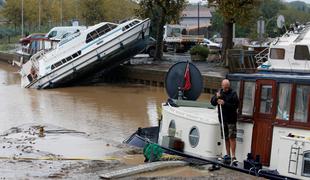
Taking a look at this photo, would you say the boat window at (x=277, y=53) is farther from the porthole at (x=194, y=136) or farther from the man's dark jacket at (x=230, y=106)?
the man's dark jacket at (x=230, y=106)

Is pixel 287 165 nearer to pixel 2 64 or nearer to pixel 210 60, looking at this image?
pixel 210 60

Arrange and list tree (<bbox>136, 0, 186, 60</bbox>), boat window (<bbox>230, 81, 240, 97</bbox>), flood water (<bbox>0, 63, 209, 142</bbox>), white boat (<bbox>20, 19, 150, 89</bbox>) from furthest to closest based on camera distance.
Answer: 1. tree (<bbox>136, 0, 186, 60</bbox>)
2. white boat (<bbox>20, 19, 150, 89</bbox>)
3. flood water (<bbox>0, 63, 209, 142</bbox>)
4. boat window (<bbox>230, 81, 240, 97</bbox>)

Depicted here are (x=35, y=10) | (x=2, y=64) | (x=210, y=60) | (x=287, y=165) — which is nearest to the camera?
(x=287, y=165)

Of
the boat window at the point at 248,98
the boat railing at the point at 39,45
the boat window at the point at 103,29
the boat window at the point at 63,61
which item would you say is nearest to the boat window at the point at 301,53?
the boat window at the point at 248,98

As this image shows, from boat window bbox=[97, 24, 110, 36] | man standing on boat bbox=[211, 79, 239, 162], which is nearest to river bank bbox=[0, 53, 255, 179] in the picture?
man standing on boat bbox=[211, 79, 239, 162]

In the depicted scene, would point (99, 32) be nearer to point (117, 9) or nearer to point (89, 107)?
point (89, 107)

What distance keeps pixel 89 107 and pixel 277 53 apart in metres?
12.3

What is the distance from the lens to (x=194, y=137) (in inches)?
477

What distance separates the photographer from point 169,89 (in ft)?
45.5

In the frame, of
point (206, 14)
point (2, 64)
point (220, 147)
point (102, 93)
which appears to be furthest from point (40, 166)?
point (206, 14)

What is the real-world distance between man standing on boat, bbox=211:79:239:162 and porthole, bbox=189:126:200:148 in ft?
3.37

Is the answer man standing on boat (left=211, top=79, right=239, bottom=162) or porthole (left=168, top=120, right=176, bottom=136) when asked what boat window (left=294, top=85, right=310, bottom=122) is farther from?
porthole (left=168, top=120, right=176, bottom=136)

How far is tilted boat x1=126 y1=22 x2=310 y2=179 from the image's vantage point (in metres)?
10.1

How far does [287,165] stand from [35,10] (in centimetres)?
7564
